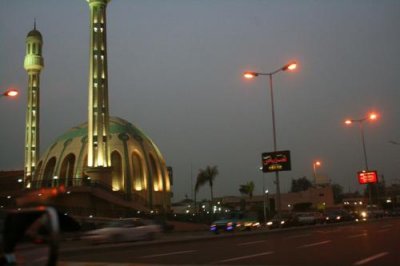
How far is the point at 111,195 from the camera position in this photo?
5938 cm

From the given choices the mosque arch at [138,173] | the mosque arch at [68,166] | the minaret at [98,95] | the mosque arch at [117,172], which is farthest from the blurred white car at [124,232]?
the mosque arch at [68,166]

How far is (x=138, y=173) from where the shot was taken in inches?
3147

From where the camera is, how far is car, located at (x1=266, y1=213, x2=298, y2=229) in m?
38.2

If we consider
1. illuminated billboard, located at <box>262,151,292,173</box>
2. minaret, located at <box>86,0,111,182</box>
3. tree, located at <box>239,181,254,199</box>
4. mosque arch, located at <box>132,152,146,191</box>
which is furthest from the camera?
tree, located at <box>239,181,254,199</box>

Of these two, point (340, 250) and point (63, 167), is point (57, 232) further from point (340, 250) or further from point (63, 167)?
point (63, 167)

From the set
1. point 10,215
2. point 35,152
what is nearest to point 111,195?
point 35,152

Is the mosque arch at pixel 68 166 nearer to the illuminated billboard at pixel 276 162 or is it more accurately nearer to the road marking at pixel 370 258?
the illuminated billboard at pixel 276 162

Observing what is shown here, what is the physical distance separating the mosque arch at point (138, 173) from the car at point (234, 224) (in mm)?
38145

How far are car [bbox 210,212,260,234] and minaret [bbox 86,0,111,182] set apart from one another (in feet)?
89.3

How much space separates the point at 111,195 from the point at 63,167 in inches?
916

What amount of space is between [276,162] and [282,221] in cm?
461

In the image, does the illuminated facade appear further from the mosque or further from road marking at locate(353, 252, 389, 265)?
road marking at locate(353, 252, 389, 265)

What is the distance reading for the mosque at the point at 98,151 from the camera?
64625mm

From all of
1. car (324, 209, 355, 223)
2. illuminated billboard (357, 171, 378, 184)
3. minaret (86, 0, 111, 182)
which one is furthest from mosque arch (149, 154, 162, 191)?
car (324, 209, 355, 223)
